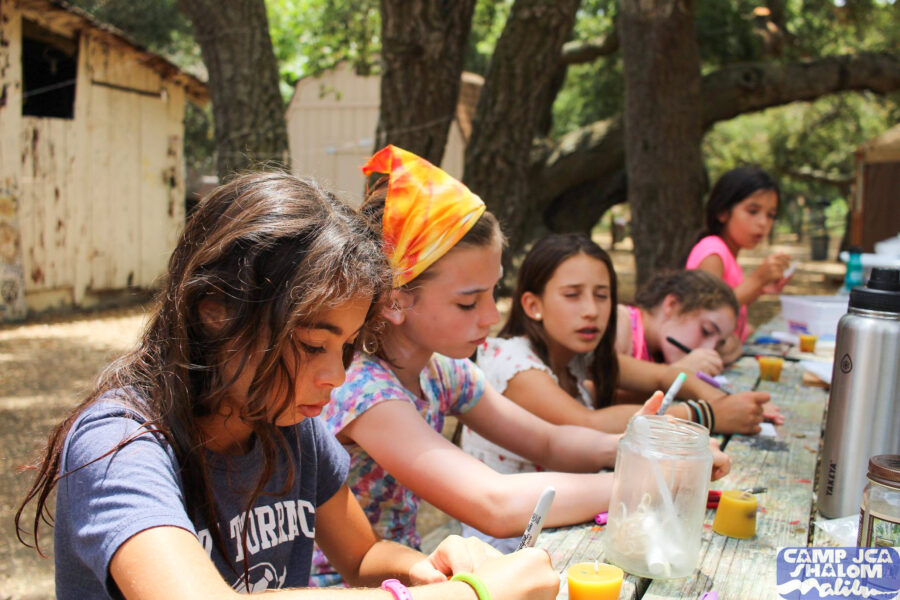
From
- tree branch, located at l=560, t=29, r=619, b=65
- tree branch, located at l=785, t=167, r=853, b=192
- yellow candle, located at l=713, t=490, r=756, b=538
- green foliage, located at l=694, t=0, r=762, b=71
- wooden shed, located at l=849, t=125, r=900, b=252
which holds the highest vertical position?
green foliage, located at l=694, t=0, r=762, b=71

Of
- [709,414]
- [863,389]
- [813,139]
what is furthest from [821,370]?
[813,139]

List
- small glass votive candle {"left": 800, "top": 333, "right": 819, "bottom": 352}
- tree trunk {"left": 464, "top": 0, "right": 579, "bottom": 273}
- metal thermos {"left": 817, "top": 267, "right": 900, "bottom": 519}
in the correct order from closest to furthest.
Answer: metal thermos {"left": 817, "top": 267, "right": 900, "bottom": 519}, small glass votive candle {"left": 800, "top": 333, "right": 819, "bottom": 352}, tree trunk {"left": 464, "top": 0, "right": 579, "bottom": 273}

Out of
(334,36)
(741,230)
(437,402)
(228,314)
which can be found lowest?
(437,402)

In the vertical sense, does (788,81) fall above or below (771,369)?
above

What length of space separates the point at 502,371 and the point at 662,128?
15.1ft

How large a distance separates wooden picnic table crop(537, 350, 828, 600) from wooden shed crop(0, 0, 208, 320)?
24.8ft

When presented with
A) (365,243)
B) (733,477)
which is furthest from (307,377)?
(733,477)

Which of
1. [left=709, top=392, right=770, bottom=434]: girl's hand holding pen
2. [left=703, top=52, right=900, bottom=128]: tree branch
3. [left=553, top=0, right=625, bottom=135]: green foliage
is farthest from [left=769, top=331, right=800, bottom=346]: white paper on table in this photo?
[left=553, top=0, right=625, bottom=135]: green foliage

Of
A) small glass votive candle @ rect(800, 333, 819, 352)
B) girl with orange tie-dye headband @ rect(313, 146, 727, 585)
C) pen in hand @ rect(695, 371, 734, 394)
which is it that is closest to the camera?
girl with orange tie-dye headband @ rect(313, 146, 727, 585)

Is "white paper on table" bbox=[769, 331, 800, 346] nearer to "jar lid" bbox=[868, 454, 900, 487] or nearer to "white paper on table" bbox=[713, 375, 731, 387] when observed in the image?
"white paper on table" bbox=[713, 375, 731, 387]

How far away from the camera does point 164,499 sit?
111cm

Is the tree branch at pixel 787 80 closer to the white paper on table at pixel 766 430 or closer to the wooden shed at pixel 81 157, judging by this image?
the wooden shed at pixel 81 157

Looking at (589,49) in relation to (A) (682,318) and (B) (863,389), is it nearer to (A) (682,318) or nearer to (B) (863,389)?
(A) (682,318)

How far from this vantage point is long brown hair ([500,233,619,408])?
8.79 ft
